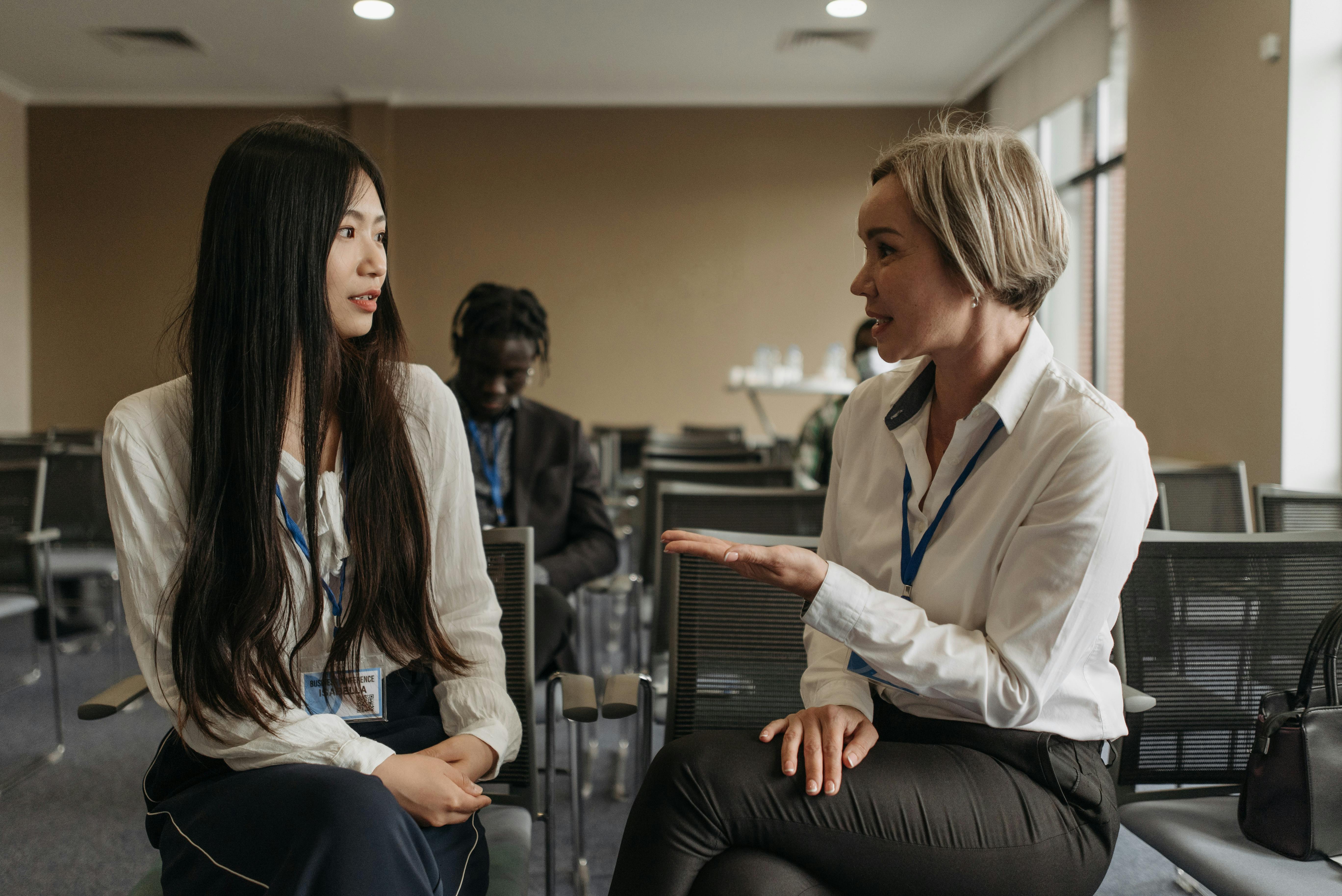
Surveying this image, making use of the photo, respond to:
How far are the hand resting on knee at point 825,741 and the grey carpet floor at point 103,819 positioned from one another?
73 cm

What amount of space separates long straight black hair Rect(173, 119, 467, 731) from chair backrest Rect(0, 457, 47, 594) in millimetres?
2152

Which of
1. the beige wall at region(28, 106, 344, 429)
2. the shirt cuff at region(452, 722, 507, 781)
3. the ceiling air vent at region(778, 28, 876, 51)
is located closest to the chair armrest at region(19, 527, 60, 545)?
the shirt cuff at region(452, 722, 507, 781)

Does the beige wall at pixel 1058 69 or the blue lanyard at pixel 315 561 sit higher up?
the beige wall at pixel 1058 69

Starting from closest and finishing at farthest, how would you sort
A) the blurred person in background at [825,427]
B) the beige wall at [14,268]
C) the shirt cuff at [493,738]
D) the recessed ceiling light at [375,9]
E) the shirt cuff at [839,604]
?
the shirt cuff at [839,604]
the shirt cuff at [493,738]
the blurred person in background at [825,427]
the recessed ceiling light at [375,9]
the beige wall at [14,268]

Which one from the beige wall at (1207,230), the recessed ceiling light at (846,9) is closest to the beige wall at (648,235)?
the recessed ceiling light at (846,9)

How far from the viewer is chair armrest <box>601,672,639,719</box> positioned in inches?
53.3

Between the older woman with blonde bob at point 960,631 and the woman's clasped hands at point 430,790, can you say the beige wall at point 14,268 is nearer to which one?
the woman's clasped hands at point 430,790

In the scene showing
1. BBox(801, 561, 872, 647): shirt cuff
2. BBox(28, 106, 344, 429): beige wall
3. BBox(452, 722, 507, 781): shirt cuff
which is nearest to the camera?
BBox(801, 561, 872, 647): shirt cuff

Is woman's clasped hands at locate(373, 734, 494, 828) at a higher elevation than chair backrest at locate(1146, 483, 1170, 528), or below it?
below

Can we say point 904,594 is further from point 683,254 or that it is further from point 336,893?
point 683,254

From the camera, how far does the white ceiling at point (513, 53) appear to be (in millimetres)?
6137

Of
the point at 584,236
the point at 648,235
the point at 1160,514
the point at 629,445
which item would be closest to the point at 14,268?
the point at 584,236

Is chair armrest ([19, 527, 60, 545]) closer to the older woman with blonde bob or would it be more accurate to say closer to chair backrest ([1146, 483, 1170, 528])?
the older woman with blonde bob

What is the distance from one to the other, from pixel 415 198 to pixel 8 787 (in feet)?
21.3
